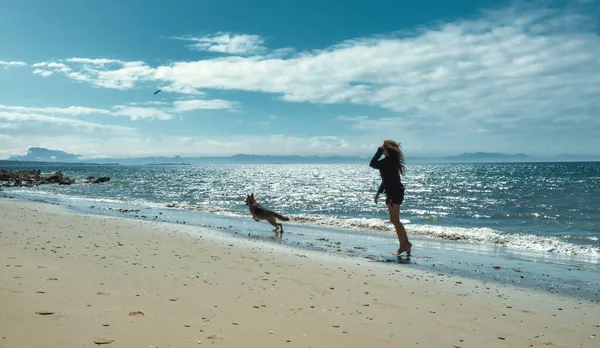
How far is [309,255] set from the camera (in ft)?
33.7

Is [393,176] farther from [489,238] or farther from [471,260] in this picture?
[489,238]

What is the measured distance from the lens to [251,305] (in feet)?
18.0

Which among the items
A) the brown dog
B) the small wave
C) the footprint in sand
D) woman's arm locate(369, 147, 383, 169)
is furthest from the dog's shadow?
the footprint in sand

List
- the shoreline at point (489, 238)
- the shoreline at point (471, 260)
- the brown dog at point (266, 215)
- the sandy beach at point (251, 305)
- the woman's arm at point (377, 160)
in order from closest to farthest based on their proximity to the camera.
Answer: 1. the sandy beach at point (251, 305)
2. the shoreline at point (471, 260)
3. the woman's arm at point (377, 160)
4. the shoreline at point (489, 238)
5. the brown dog at point (266, 215)

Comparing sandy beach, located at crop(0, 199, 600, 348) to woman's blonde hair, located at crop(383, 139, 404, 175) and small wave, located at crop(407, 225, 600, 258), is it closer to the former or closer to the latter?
woman's blonde hair, located at crop(383, 139, 404, 175)

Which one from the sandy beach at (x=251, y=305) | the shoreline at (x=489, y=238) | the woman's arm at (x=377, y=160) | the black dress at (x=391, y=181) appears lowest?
the shoreline at (x=489, y=238)

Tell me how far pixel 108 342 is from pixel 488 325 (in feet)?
14.4

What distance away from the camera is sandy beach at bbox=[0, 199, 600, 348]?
14.3ft

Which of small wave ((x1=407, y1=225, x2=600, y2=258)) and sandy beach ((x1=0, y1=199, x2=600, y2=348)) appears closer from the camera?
sandy beach ((x1=0, y1=199, x2=600, y2=348))

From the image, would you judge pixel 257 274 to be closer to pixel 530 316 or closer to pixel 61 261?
pixel 61 261

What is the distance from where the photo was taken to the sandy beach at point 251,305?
4.36 meters

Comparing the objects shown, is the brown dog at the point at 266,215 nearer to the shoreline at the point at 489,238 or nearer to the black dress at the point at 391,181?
the shoreline at the point at 489,238

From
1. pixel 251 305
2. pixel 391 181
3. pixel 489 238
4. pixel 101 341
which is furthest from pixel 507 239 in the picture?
pixel 101 341

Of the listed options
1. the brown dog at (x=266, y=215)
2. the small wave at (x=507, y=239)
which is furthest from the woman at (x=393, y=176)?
the brown dog at (x=266, y=215)
